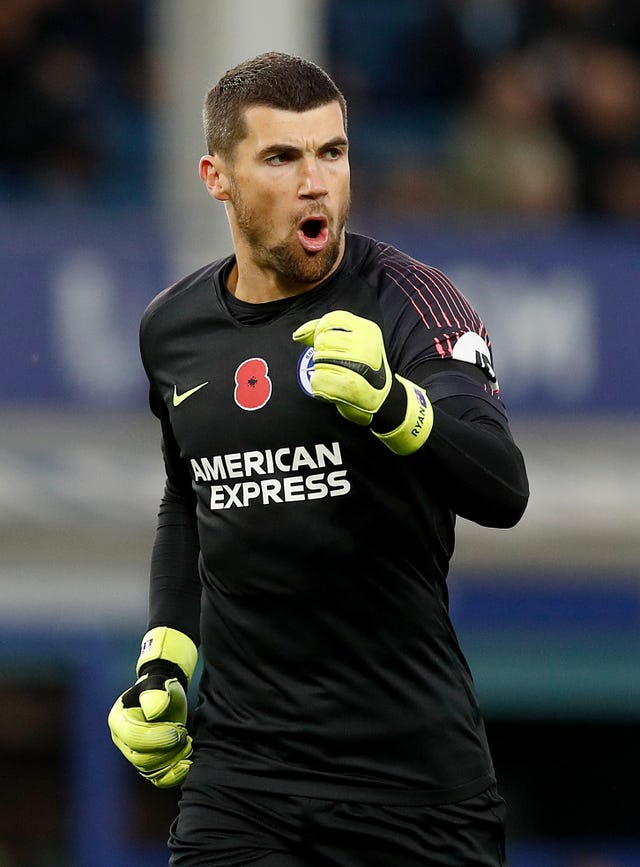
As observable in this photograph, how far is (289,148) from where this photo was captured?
Result: 12.7 feet

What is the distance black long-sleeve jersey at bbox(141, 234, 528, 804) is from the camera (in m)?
3.86

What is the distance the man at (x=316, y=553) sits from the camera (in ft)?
12.7

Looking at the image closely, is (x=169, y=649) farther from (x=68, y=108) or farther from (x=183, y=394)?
(x=68, y=108)

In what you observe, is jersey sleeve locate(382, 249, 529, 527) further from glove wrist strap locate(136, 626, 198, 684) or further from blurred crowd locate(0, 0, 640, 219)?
blurred crowd locate(0, 0, 640, 219)

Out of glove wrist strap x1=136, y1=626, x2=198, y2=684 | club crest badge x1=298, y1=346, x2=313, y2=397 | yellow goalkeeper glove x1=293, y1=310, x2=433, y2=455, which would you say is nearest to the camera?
yellow goalkeeper glove x1=293, y1=310, x2=433, y2=455

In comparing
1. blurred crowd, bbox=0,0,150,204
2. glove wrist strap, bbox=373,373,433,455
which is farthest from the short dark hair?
blurred crowd, bbox=0,0,150,204

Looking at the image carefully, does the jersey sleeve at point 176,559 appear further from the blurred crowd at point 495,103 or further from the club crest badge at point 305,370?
the blurred crowd at point 495,103

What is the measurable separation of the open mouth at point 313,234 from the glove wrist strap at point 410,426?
47cm

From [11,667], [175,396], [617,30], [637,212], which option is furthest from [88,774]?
[175,396]

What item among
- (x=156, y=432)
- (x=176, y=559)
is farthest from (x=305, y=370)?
(x=156, y=432)

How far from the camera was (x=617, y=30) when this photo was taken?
465 inches

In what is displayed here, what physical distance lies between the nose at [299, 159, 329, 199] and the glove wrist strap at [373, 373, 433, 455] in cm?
50

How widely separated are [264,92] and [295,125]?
10 centimetres

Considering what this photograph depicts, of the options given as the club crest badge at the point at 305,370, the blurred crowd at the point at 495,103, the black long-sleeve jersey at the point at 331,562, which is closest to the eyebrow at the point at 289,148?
the black long-sleeve jersey at the point at 331,562
